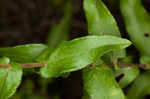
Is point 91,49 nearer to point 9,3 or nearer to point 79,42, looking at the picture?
point 79,42

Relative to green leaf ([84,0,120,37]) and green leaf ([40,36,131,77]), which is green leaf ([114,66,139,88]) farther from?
green leaf ([40,36,131,77])

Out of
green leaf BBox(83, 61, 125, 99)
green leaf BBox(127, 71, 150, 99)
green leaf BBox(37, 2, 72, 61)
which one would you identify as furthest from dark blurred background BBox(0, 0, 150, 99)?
green leaf BBox(83, 61, 125, 99)

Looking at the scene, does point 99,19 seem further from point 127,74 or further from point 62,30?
point 62,30

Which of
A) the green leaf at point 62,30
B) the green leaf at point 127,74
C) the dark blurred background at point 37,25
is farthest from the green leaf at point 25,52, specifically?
the dark blurred background at point 37,25

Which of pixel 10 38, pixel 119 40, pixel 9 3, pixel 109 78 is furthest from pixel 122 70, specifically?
pixel 9 3

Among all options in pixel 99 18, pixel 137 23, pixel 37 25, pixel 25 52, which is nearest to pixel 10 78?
pixel 25 52
